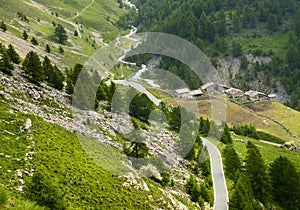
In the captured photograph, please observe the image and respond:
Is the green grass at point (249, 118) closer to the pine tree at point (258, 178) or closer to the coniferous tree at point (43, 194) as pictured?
the pine tree at point (258, 178)

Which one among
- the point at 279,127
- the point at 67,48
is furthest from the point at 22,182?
the point at 67,48

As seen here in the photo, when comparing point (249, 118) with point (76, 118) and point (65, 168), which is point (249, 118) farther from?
point (65, 168)

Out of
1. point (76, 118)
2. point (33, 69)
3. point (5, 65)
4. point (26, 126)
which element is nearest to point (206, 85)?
point (33, 69)

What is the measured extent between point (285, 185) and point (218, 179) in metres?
13.4

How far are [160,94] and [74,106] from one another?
10684 centimetres

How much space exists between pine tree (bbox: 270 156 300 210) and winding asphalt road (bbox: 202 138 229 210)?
964 centimetres

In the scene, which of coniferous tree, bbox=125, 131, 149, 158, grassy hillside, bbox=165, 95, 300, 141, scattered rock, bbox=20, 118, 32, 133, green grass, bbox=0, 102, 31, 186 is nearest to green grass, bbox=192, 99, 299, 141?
grassy hillside, bbox=165, 95, 300, 141

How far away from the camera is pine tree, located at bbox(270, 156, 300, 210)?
60875mm

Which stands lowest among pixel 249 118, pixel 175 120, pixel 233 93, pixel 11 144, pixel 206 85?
pixel 11 144

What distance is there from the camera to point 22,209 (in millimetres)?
19875

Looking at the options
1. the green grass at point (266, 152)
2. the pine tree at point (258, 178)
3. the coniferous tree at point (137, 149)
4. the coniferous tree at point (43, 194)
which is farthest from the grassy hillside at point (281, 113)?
the coniferous tree at point (43, 194)

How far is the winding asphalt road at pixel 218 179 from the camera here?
191 feet

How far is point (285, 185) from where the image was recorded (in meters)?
61.8

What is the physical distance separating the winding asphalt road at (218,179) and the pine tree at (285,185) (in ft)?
31.6
